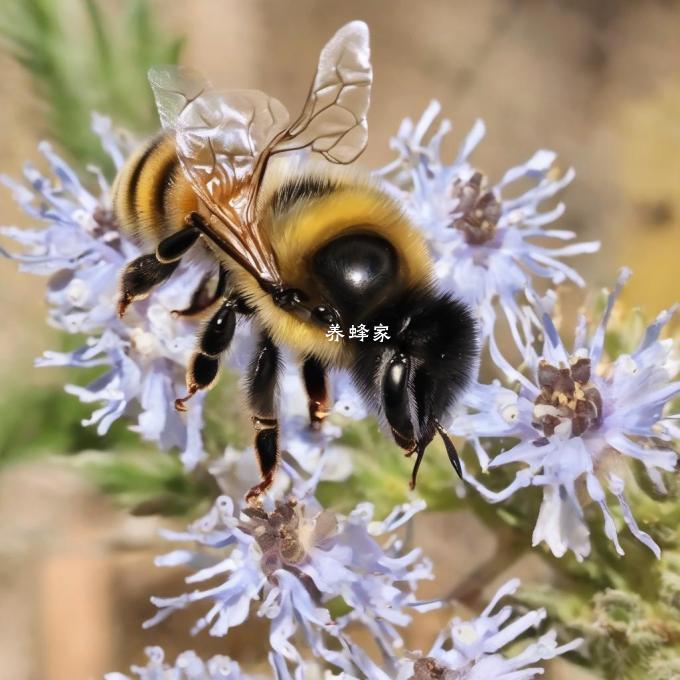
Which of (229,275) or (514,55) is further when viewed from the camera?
(514,55)

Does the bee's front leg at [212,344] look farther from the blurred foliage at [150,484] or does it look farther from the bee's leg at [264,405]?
the blurred foliage at [150,484]

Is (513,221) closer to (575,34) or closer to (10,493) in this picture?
(10,493)

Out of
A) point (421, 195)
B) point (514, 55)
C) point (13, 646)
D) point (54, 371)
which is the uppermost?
point (514, 55)

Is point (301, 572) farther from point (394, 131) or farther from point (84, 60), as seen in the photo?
point (394, 131)

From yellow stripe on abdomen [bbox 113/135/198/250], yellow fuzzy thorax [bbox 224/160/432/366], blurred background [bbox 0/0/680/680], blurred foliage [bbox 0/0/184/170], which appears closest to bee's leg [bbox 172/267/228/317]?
yellow stripe on abdomen [bbox 113/135/198/250]

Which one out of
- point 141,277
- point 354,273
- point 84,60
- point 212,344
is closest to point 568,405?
point 354,273

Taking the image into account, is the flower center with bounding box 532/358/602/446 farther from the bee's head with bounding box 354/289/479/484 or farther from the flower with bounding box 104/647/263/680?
the flower with bounding box 104/647/263/680

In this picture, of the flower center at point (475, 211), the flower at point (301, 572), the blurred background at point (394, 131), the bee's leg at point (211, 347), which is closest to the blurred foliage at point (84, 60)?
the blurred background at point (394, 131)

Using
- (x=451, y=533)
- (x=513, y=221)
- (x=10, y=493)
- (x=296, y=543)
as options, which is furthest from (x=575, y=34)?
(x=296, y=543)
